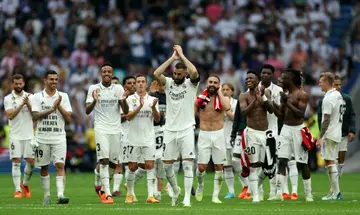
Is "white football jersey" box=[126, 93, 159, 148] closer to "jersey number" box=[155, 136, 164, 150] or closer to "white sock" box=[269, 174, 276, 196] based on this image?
"jersey number" box=[155, 136, 164, 150]

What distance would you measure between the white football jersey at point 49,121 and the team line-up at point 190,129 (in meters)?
0.02

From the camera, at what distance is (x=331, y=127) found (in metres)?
25.7

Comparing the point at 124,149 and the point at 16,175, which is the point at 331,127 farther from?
the point at 16,175

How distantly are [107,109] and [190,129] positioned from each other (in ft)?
7.77

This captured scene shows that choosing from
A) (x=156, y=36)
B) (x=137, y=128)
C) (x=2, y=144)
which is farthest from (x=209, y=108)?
(x=156, y=36)

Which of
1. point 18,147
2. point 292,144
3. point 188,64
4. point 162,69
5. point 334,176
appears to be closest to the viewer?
point 188,64

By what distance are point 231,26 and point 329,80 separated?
1969cm

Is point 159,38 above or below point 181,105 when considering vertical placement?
above

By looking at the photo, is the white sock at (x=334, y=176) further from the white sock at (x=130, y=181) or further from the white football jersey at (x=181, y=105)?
the white sock at (x=130, y=181)

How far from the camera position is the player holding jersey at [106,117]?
968 inches

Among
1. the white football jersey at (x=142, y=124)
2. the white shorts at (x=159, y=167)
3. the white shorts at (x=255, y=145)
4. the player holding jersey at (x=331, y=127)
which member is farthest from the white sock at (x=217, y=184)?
the player holding jersey at (x=331, y=127)

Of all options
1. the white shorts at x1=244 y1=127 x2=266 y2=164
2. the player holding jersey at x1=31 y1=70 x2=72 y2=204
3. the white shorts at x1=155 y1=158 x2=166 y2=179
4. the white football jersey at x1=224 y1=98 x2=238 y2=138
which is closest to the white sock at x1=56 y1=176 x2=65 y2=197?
the player holding jersey at x1=31 y1=70 x2=72 y2=204

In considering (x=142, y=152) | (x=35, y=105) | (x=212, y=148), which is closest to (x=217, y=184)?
(x=212, y=148)

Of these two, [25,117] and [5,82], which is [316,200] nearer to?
[25,117]
